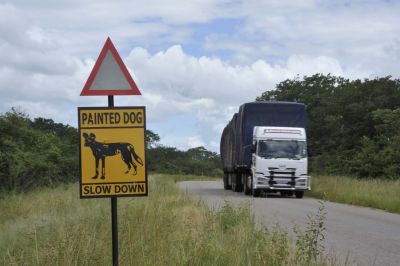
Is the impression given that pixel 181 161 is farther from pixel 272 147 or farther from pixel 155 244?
pixel 155 244

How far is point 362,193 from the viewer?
25500 millimetres

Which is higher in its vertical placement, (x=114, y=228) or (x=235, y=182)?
(x=114, y=228)

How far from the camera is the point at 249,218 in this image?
38.9ft

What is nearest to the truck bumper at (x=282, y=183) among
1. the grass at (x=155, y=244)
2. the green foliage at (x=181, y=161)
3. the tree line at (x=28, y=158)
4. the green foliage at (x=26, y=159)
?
the tree line at (x=28, y=158)

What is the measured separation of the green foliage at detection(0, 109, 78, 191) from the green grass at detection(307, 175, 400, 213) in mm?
12198

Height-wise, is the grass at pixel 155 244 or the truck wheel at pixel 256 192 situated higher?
the grass at pixel 155 244

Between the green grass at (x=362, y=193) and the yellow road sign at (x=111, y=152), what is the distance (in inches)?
617

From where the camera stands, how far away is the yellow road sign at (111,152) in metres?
6.92

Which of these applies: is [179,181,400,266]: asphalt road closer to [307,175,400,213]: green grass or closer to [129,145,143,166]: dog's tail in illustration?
[307,175,400,213]: green grass

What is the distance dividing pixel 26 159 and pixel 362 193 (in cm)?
1597

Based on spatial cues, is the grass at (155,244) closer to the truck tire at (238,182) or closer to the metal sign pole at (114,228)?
the metal sign pole at (114,228)

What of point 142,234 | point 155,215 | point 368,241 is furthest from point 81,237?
point 368,241

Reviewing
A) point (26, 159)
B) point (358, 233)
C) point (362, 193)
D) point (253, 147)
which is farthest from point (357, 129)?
point (358, 233)

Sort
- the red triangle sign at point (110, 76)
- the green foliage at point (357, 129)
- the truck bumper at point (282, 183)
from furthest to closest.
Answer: the green foliage at point (357, 129) → the truck bumper at point (282, 183) → the red triangle sign at point (110, 76)
